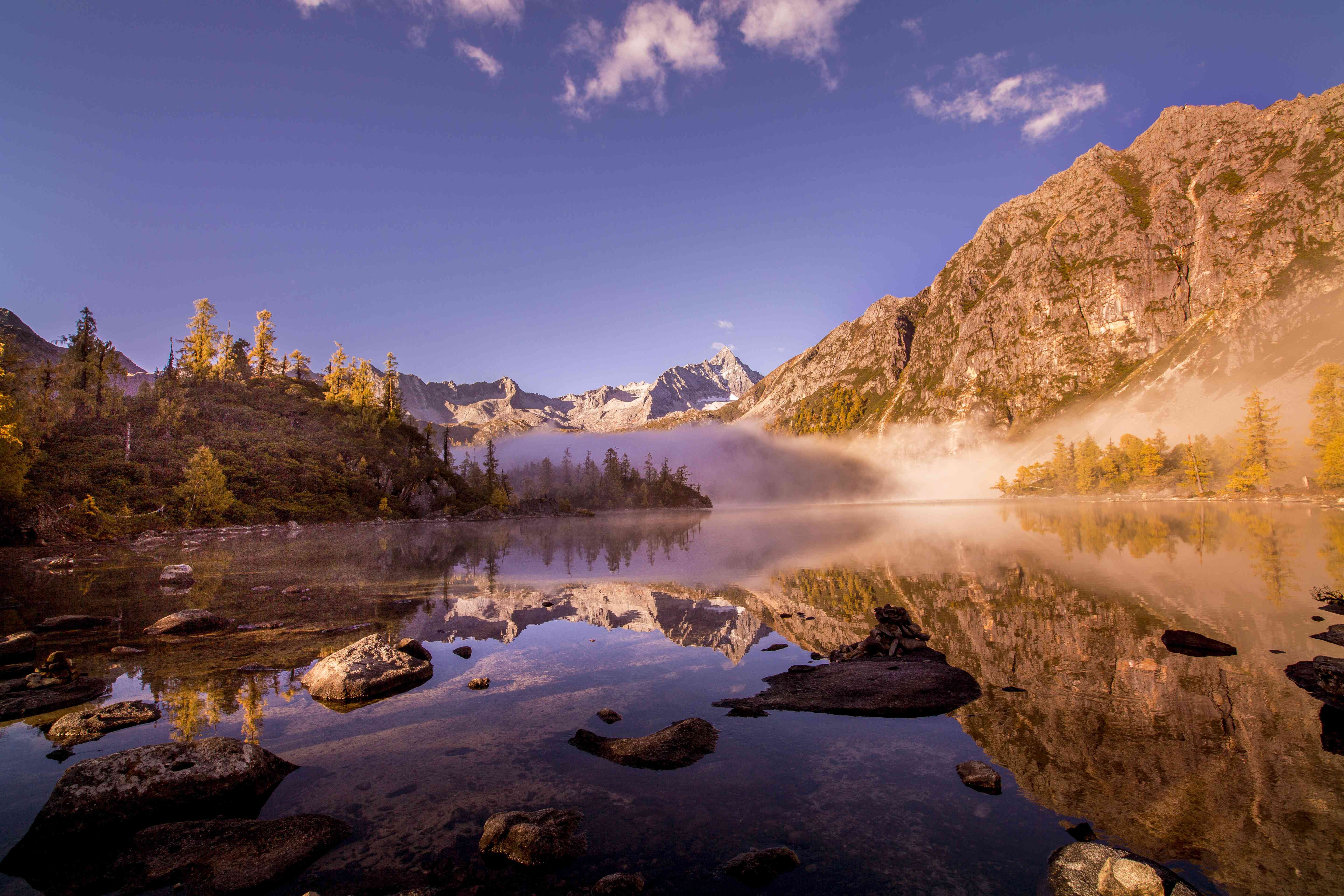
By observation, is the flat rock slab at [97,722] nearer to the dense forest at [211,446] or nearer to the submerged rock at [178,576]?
the submerged rock at [178,576]

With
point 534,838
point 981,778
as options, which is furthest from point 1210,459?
point 534,838

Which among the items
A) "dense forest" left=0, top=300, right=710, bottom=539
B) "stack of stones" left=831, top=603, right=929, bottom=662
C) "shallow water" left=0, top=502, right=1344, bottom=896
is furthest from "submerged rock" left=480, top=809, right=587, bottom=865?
"dense forest" left=0, top=300, right=710, bottom=539

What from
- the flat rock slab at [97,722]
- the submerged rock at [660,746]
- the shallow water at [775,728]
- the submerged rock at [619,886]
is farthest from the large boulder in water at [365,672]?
the submerged rock at [619,886]

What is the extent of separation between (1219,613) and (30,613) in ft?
155

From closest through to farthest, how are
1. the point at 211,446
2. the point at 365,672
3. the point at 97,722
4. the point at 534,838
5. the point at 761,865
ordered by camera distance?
the point at 761,865 < the point at 534,838 < the point at 97,722 < the point at 365,672 < the point at 211,446

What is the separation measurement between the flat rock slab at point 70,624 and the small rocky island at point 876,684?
25.2 meters

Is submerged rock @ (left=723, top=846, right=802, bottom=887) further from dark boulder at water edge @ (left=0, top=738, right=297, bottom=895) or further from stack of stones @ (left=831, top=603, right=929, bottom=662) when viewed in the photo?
stack of stones @ (left=831, top=603, right=929, bottom=662)

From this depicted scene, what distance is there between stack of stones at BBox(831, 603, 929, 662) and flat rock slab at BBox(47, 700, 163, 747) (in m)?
17.7

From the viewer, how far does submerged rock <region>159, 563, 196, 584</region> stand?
30.9m

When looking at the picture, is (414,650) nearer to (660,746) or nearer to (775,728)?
(660,746)

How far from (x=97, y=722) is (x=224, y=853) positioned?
7490 mm

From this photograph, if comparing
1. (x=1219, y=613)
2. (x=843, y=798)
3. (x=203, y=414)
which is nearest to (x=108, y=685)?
(x=843, y=798)

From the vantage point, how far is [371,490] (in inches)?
4651

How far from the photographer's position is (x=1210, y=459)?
418 ft
